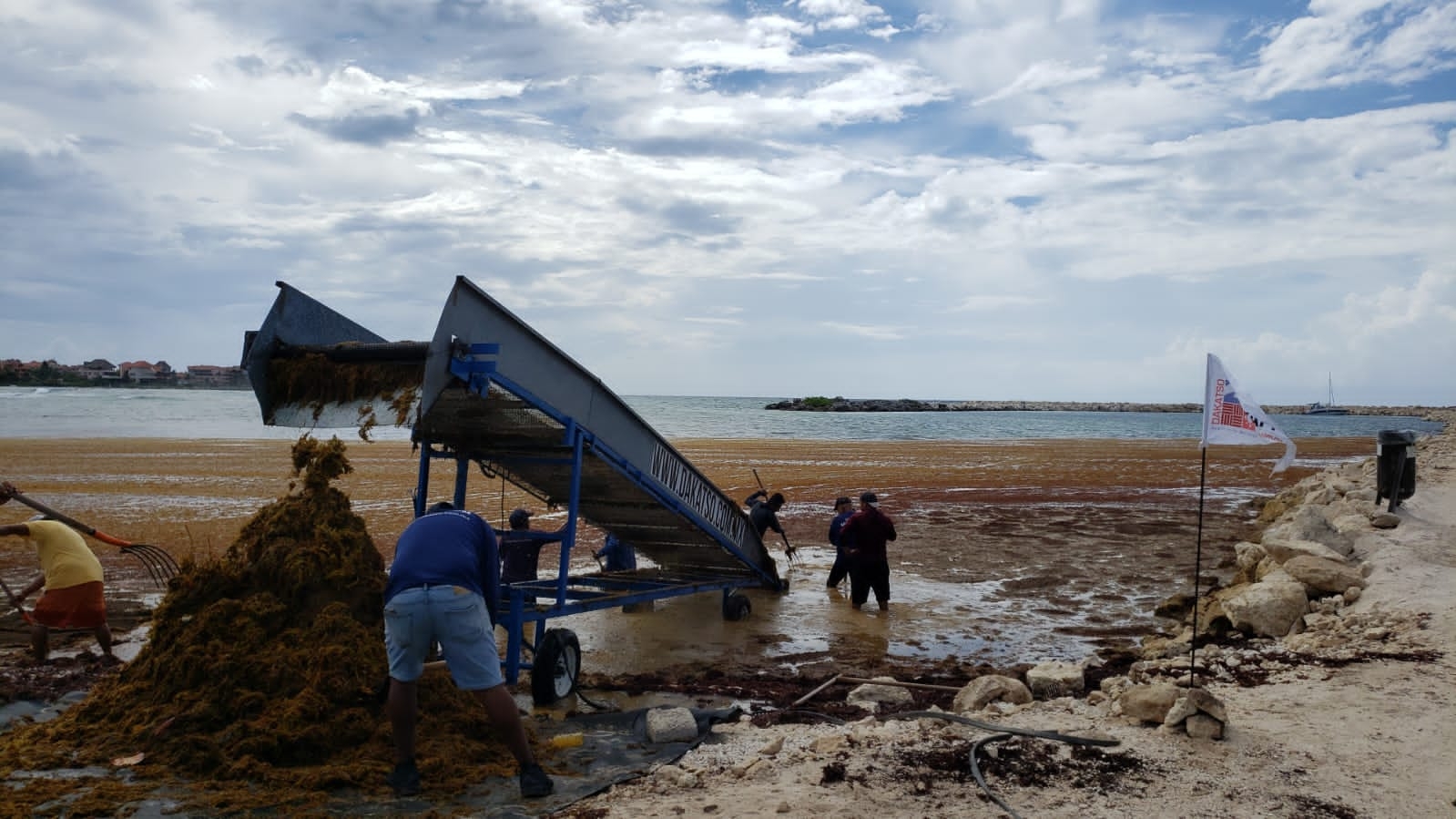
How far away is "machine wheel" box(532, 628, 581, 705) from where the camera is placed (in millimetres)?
7383

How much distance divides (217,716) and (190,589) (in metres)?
1.18

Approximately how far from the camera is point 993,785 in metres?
5.20

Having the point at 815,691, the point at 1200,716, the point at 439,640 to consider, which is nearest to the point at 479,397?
the point at 439,640

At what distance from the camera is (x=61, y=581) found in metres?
7.90

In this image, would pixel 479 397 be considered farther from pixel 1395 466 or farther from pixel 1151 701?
pixel 1395 466

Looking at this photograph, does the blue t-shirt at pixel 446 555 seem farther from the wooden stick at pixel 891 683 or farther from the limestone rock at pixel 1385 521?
the limestone rock at pixel 1385 521

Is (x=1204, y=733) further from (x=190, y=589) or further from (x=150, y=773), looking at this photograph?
(x=190, y=589)

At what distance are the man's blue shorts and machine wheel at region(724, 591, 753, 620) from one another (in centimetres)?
586

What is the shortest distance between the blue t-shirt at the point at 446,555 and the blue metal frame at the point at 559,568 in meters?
0.37

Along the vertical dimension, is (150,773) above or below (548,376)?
below

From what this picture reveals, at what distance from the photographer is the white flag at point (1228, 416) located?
703 cm

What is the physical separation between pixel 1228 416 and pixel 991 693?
8.91ft

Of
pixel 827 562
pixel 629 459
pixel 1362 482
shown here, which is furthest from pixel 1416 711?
pixel 1362 482

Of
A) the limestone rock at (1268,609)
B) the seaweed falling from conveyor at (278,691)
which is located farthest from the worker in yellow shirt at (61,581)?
the limestone rock at (1268,609)
